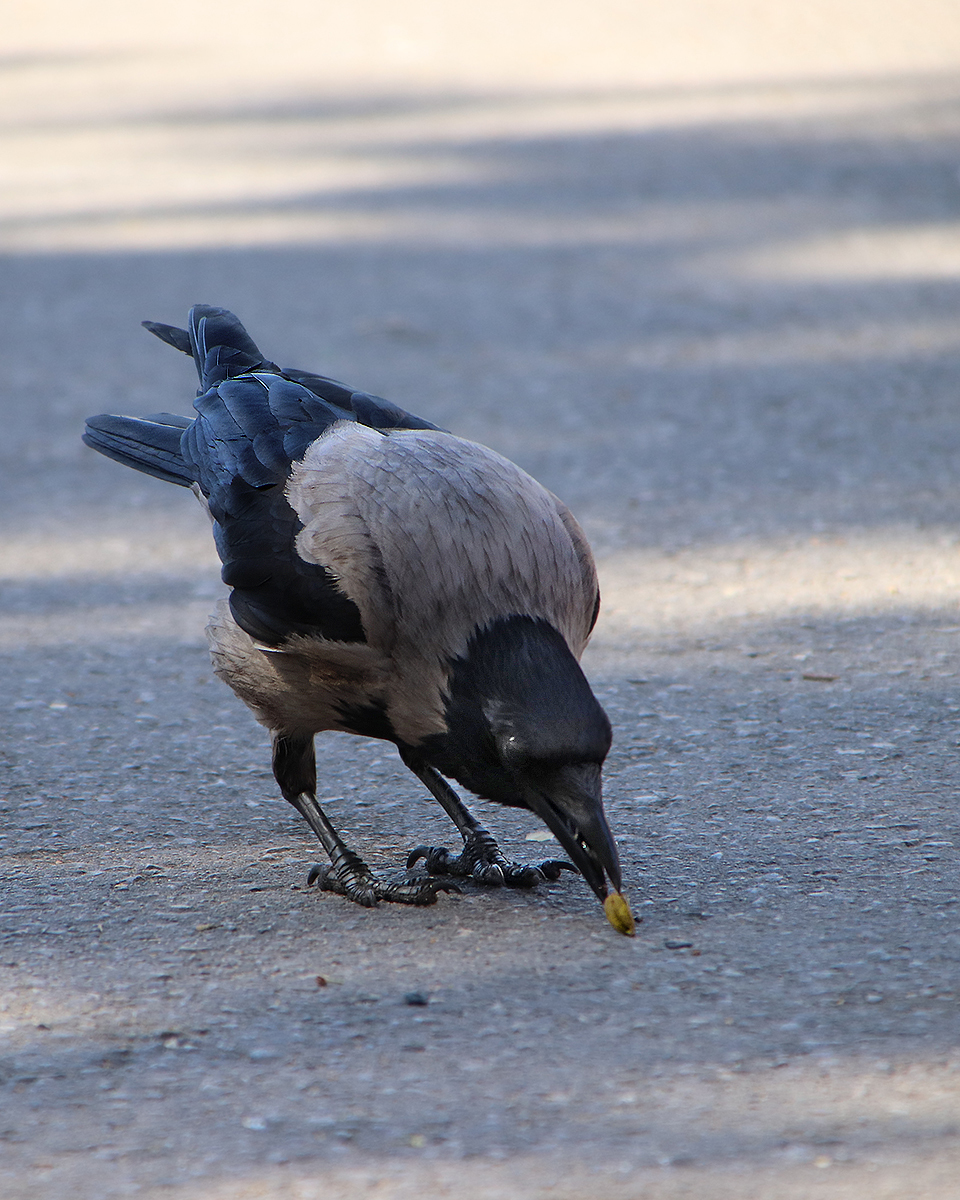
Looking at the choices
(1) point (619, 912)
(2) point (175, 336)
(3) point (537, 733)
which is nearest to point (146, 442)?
(2) point (175, 336)

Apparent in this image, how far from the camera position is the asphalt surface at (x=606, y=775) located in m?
2.82

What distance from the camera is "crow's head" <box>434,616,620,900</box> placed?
325cm

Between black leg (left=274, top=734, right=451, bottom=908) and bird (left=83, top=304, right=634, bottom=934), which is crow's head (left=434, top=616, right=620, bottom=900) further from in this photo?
black leg (left=274, top=734, right=451, bottom=908)

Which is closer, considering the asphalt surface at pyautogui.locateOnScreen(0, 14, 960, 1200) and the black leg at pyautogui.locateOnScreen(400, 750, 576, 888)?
the asphalt surface at pyautogui.locateOnScreen(0, 14, 960, 1200)

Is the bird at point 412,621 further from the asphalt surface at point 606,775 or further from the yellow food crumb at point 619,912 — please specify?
the asphalt surface at point 606,775

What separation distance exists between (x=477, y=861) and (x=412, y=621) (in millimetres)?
732

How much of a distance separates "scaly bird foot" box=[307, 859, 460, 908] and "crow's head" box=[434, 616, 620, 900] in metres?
0.44

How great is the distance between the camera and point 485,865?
12.7ft

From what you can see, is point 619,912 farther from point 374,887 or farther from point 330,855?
point 330,855

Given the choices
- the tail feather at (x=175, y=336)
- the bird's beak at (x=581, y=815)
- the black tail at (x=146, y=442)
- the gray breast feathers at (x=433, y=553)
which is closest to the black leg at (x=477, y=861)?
the gray breast feathers at (x=433, y=553)

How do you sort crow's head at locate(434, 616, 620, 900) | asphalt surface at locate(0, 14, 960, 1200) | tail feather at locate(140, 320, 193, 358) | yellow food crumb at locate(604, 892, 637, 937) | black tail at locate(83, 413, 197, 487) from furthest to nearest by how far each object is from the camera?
tail feather at locate(140, 320, 193, 358) → black tail at locate(83, 413, 197, 487) → yellow food crumb at locate(604, 892, 637, 937) → crow's head at locate(434, 616, 620, 900) → asphalt surface at locate(0, 14, 960, 1200)

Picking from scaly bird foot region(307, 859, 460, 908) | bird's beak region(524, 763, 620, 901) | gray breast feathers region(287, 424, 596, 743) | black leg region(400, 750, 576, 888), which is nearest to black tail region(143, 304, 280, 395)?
gray breast feathers region(287, 424, 596, 743)

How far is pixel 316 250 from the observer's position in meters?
11.1

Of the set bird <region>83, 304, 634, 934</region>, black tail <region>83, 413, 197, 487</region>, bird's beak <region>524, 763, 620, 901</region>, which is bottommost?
bird's beak <region>524, 763, 620, 901</region>
